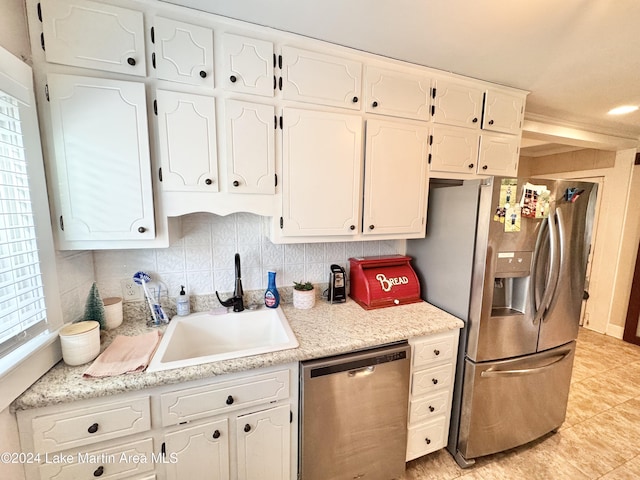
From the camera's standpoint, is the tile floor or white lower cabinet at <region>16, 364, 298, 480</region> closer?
white lower cabinet at <region>16, 364, 298, 480</region>

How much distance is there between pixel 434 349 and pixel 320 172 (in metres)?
1.19

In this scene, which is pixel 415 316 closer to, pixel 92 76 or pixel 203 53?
pixel 203 53

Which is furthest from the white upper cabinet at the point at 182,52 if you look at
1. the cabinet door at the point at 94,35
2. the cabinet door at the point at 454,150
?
the cabinet door at the point at 454,150

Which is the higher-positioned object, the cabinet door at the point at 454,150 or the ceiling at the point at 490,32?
the ceiling at the point at 490,32

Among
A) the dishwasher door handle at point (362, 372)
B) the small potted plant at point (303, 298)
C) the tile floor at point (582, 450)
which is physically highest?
the small potted plant at point (303, 298)

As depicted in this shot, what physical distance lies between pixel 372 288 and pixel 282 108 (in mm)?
1191

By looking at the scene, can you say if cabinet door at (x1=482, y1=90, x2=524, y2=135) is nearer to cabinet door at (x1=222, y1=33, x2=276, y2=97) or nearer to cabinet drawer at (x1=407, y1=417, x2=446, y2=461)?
cabinet door at (x1=222, y1=33, x2=276, y2=97)

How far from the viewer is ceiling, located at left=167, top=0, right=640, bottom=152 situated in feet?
3.57

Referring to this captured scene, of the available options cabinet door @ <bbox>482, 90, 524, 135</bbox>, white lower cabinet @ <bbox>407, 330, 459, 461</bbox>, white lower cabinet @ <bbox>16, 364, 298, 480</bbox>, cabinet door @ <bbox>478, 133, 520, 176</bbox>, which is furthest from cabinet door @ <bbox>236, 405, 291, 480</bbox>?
cabinet door @ <bbox>482, 90, 524, 135</bbox>

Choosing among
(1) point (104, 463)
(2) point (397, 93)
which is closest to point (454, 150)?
(2) point (397, 93)

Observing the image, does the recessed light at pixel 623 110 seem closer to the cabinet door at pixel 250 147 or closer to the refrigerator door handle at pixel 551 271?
the refrigerator door handle at pixel 551 271

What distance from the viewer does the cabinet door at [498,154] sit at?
178cm

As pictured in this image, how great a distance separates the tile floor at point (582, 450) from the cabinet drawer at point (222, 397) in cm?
108

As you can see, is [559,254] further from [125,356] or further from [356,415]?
[125,356]
